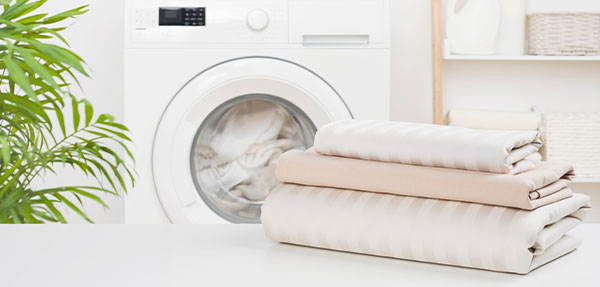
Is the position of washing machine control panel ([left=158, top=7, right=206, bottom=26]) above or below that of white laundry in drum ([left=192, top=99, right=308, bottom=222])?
above

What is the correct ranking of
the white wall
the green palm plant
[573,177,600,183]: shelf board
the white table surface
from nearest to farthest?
the white table surface < the green palm plant < [573,177,600,183]: shelf board < the white wall

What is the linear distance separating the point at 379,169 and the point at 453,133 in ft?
0.20

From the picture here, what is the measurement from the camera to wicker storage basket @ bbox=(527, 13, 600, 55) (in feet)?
7.45

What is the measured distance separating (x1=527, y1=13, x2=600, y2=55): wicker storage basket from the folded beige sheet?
71.3 inches

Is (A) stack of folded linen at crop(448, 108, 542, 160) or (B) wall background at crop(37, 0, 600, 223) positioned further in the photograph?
(B) wall background at crop(37, 0, 600, 223)

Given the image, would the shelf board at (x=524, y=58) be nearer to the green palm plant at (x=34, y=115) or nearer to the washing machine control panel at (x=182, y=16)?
the washing machine control panel at (x=182, y=16)

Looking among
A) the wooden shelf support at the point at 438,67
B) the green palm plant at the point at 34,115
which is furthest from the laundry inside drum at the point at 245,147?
the wooden shelf support at the point at 438,67

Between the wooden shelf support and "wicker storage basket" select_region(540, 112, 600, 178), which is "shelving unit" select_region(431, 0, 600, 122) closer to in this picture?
the wooden shelf support

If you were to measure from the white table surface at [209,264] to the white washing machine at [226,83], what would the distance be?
126cm

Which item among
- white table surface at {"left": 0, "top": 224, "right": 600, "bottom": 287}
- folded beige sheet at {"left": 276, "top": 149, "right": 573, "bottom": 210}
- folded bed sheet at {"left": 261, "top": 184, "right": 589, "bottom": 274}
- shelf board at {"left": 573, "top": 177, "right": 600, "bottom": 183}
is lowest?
shelf board at {"left": 573, "top": 177, "right": 600, "bottom": 183}

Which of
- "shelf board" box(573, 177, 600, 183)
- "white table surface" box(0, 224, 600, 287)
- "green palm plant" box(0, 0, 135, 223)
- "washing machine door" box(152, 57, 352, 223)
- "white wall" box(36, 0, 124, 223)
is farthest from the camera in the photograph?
"white wall" box(36, 0, 124, 223)

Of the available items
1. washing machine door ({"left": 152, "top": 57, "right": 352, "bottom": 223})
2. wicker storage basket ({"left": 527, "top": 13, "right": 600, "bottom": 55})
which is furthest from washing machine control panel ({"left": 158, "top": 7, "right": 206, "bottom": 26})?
wicker storage basket ({"left": 527, "top": 13, "right": 600, "bottom": 55})

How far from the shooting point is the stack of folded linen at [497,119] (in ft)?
7.49

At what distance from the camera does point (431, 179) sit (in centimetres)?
54
